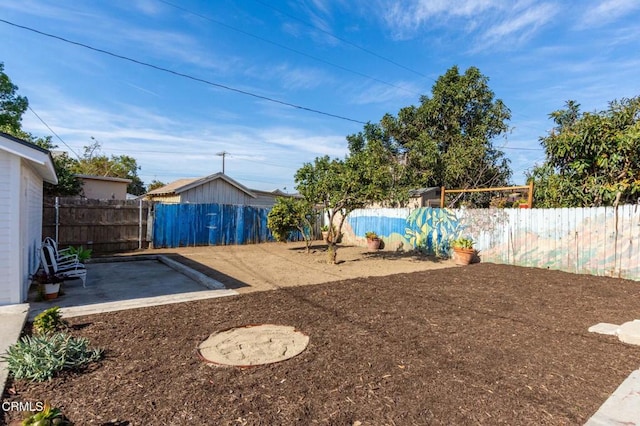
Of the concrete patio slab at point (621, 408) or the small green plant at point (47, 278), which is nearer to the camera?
the concrete patio slab at point (621, 408)

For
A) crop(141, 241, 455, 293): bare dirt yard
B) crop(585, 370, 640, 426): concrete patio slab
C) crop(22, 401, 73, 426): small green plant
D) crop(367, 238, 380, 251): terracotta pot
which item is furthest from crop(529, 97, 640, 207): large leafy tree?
crop(22, 401, 73, 426): small green plant

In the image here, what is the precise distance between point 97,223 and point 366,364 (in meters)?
11.6

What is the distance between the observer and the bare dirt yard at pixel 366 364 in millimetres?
2549

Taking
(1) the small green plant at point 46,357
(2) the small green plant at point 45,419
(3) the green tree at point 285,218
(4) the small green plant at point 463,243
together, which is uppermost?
(3) the green tree at point 285,218

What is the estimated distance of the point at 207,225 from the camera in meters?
14.2

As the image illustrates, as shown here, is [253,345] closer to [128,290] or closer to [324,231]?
[128,290]

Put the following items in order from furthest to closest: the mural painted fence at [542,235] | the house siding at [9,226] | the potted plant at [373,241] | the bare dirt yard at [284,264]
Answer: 1. the potted plant at [373,241]
2. the mural painted fence at [542,235]
3. the bare dirt yard at [284,264]
4. the house siding at [9,226]

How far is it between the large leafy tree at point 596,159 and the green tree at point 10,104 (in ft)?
92.5

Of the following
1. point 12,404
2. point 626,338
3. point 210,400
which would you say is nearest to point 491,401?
point 210,400

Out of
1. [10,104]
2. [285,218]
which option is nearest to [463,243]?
[285,218]

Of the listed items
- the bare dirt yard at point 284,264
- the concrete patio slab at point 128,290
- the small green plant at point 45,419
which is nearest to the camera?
the small green plant at point 45,419

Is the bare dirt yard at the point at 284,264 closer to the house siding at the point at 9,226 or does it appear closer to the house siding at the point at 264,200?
the house siding at the point at 9,226

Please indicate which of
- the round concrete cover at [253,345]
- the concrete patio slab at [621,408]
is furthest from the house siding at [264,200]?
the concrete patio slab at [621,408]

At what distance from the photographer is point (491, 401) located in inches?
107
